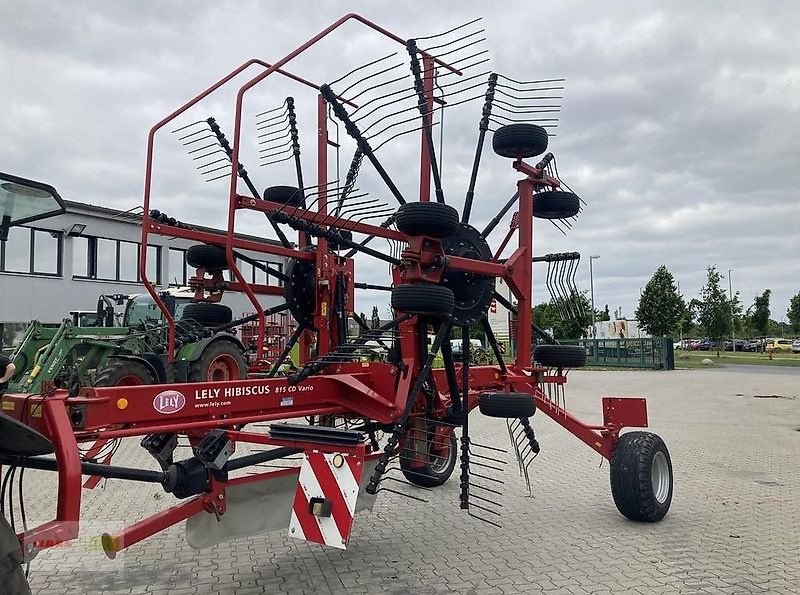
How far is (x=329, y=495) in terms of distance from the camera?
458 centimetres

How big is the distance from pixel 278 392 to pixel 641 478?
11.4 feet

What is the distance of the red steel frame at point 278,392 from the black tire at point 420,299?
0.42 m

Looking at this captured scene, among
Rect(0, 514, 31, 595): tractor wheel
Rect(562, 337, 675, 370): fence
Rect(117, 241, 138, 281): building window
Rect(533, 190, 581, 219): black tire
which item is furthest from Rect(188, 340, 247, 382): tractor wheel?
Rect(562, 337, 675, 370): fence

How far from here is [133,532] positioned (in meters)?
4.36

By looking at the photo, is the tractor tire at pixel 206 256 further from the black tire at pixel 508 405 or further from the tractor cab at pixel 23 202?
the black tire at pixel 508 405

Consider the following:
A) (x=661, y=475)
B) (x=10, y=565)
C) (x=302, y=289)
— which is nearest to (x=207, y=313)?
(x=302, y=289)

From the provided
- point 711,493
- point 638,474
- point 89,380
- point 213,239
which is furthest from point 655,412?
point 213,239

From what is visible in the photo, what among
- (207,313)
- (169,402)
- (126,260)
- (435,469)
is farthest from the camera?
(126,260)

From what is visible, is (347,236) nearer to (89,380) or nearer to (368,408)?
(368,408)

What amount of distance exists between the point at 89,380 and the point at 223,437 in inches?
266

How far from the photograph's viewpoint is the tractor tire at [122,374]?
9.90 meters

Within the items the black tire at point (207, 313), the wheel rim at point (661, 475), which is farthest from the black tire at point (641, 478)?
the black tire at point (207, 313)

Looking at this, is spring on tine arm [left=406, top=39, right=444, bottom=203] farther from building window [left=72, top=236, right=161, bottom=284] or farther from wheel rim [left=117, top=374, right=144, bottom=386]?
building window [left=72, top=236, right=161, bottom=284]

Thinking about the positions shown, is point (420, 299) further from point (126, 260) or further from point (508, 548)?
point (126, 260)
